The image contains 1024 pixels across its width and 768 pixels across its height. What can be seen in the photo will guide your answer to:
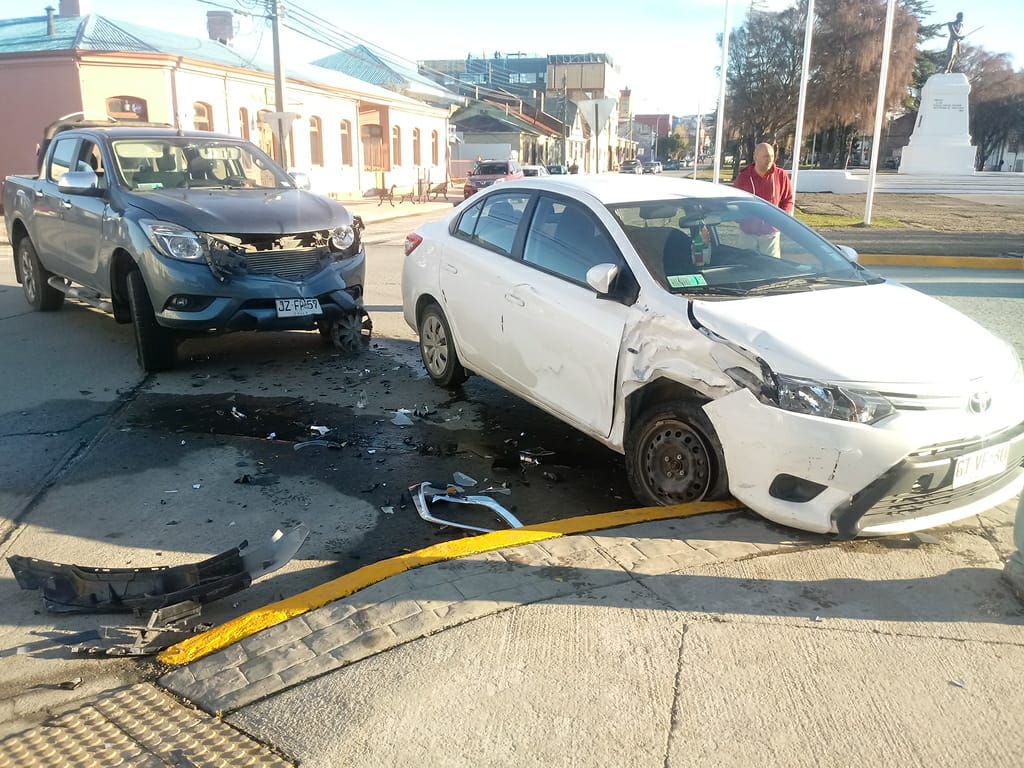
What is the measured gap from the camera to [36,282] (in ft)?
Answer: 31.3

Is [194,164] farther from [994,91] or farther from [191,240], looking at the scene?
[994,91]

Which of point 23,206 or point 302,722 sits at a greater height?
point 23,206

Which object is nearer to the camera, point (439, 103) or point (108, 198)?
point (108, 198)

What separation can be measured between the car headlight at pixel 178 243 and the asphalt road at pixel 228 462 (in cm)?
107

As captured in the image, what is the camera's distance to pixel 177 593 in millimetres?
3482

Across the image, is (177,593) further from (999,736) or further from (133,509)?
(999,736)

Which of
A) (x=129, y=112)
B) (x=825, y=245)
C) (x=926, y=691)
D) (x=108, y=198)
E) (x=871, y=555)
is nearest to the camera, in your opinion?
(x=926, y=691)

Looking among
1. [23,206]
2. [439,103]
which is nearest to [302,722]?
[23,206]

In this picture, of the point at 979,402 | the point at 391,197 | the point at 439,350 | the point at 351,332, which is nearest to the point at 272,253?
the point at 351,332

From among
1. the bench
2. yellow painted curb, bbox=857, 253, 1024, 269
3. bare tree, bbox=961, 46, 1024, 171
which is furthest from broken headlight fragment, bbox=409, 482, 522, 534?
bare tree, bbox=961, 46, 1024, 171

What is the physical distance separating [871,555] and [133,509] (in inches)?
148

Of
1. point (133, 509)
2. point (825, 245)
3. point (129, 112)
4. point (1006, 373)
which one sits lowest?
point (133, 509)

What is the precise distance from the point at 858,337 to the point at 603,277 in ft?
4.21

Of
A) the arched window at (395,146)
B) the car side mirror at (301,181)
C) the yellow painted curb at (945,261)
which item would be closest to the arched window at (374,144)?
the arched window at (395,146)
